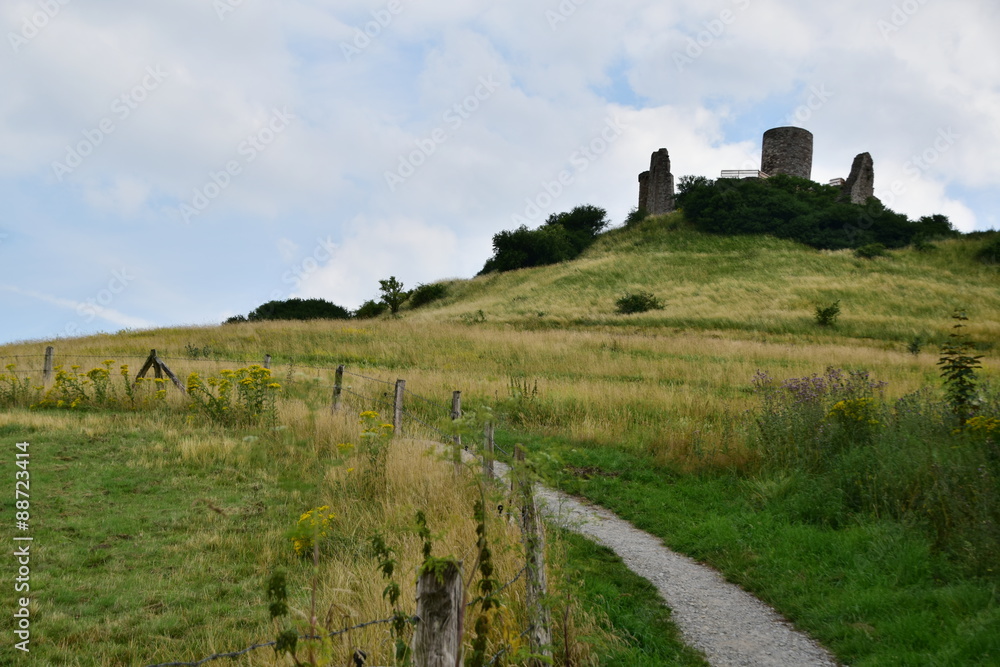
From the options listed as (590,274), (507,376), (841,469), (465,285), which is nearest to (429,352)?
(507,376)

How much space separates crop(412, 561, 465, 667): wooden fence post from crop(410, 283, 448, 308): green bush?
186ft

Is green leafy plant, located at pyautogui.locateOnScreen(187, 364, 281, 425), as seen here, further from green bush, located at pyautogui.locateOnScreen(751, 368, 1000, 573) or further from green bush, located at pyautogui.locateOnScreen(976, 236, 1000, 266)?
green bush, located at pyautogui.locateOnScreen(976, 236, 1000, 266)

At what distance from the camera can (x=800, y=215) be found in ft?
199

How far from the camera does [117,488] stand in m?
8.85

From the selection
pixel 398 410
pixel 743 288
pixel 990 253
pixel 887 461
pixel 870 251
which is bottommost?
pixel 887 461

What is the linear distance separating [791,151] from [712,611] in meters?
73.2

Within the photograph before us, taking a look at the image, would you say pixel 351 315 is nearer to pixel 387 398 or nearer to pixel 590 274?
pixel 590 274

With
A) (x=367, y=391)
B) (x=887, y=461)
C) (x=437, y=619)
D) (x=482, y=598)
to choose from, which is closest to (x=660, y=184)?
(x=367, y=391)

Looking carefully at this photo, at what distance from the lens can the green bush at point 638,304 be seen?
41.8m

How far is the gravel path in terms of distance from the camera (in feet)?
16.7

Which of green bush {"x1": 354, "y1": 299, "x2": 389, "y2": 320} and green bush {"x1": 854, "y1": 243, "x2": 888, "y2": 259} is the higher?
green bush {"x1": 854, "y1": 243, "x2": 888, "y2": 259}

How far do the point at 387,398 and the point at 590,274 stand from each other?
135 ft

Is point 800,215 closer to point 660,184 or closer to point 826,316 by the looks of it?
point 660,184

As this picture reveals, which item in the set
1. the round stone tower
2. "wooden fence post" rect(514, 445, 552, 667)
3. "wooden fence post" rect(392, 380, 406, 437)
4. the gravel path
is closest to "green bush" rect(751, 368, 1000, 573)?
the gravel path
